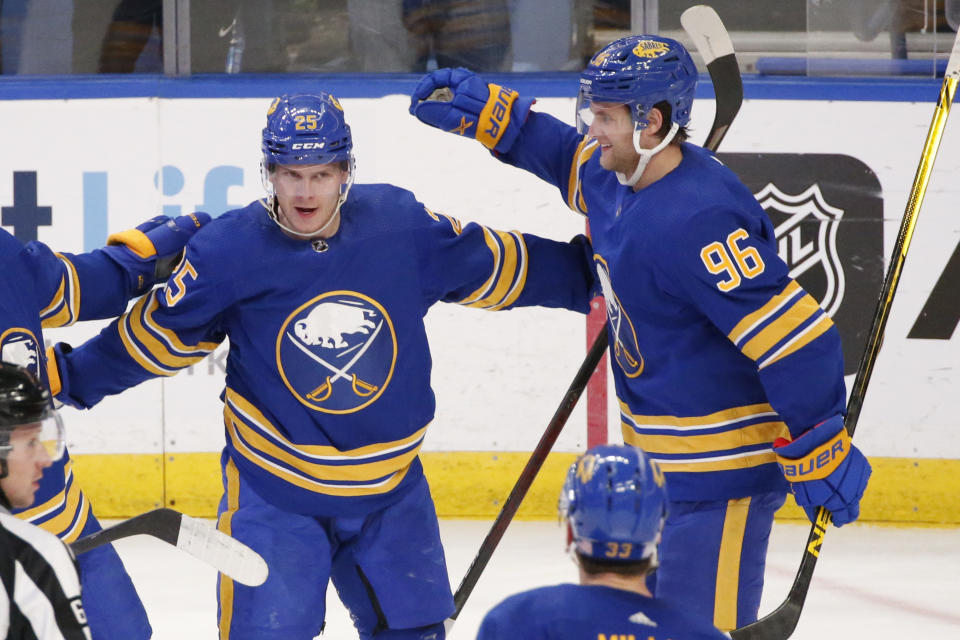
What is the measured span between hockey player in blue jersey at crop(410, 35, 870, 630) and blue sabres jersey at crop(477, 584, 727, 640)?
33.5 inches

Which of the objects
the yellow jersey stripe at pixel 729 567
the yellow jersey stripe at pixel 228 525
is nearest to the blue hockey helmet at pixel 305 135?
the yellow jersey stripe at pixel 228 525

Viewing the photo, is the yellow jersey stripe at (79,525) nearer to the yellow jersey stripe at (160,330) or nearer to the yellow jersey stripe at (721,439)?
the yellow jersey stripe at (160,330)

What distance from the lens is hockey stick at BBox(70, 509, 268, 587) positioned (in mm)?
2355

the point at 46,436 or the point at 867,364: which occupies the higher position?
the point at 46,436

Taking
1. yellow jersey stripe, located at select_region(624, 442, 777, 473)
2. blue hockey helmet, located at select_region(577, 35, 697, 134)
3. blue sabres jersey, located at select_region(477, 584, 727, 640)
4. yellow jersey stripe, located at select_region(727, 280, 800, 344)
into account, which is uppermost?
blue hockey helmet, located at select_region(577, 35, 697, 134)

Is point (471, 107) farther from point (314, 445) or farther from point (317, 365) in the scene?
point (314, 445)

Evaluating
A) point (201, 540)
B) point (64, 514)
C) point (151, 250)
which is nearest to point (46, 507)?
point (64, 514)

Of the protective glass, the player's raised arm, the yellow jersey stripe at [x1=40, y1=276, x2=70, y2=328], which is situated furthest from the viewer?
the player's raised arm

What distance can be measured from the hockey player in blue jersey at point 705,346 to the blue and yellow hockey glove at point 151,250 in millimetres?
853

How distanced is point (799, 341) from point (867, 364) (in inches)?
22.7

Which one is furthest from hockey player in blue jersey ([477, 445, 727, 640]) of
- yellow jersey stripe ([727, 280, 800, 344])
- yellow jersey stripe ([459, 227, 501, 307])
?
yellow jersey stripe ([459, 227, 501, 307])

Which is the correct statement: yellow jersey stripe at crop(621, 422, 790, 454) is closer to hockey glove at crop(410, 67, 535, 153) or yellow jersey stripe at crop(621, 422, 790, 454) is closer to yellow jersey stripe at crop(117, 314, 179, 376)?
hockey glove at crop(410, 67, 535, 153)

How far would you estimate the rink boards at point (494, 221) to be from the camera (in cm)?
A: 467

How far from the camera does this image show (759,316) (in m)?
2.40
